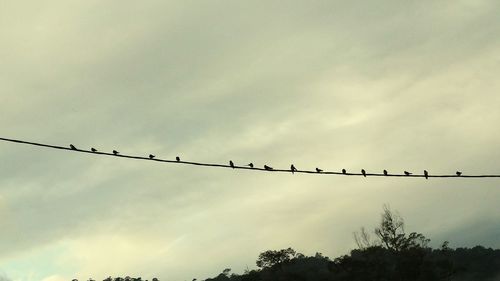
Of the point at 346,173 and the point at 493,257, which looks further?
the point at 493,257

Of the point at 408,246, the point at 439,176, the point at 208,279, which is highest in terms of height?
the point at 208,279

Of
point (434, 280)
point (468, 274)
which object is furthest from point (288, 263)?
point (468, 274)

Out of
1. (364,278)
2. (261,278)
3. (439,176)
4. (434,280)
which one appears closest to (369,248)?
(364,278)

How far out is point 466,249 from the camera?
520 feet

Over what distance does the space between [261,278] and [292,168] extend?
→ 74.9m

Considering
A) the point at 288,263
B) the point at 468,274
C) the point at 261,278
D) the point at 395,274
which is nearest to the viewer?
the point at 395,274

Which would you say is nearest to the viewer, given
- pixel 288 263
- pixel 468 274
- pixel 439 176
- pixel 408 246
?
pixel 439 176

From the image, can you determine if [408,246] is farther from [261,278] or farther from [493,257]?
[493,257]

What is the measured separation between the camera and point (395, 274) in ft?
241

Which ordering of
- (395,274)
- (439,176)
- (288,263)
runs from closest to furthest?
(439,176) → (395,274) → (288,263)

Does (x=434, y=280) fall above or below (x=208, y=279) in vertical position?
below

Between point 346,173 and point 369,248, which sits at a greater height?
point 369,248

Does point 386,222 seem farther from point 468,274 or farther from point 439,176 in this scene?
point 468,274

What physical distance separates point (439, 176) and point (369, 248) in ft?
211
